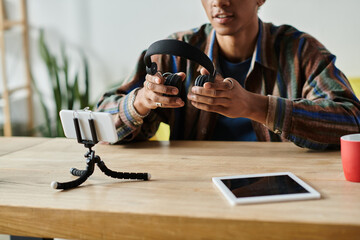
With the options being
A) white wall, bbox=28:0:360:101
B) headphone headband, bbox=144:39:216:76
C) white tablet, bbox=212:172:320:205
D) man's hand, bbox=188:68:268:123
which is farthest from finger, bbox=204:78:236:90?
white wall, bbox=28:0:360:101

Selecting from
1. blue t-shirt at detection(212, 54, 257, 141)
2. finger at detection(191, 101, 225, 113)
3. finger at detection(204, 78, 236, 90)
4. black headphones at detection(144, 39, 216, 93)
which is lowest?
blue t-shirt at detection(212, 54, 257, 141)

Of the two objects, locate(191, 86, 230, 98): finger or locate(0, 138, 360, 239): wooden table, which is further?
locate(191, 86, 230, 98): finger

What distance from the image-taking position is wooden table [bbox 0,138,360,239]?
709 mm

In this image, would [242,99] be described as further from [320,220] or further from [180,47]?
[320,220]

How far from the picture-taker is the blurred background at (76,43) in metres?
Answer: 2.94

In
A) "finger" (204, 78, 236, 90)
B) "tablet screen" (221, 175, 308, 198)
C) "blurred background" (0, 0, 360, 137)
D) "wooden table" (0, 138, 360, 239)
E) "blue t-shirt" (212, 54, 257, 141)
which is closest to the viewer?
"wooden table" (0, 138, 360, 239)

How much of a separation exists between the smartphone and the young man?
0.79 feet

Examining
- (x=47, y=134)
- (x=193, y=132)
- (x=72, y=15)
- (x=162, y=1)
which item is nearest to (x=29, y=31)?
(x=72, y=15)

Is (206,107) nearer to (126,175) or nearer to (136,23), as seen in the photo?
(126,175)

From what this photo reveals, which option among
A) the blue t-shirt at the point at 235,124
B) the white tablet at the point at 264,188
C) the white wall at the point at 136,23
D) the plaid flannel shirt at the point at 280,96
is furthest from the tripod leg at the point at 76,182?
the white wall at the point at 136,23

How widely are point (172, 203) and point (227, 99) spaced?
15.4 inches

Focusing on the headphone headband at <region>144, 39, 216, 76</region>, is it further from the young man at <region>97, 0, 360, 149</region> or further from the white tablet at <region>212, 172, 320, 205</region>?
the white tablet at <region>212, 172, 320, 205</region>

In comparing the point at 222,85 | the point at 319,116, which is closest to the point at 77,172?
the point at 222,85

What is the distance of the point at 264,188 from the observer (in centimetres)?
85
